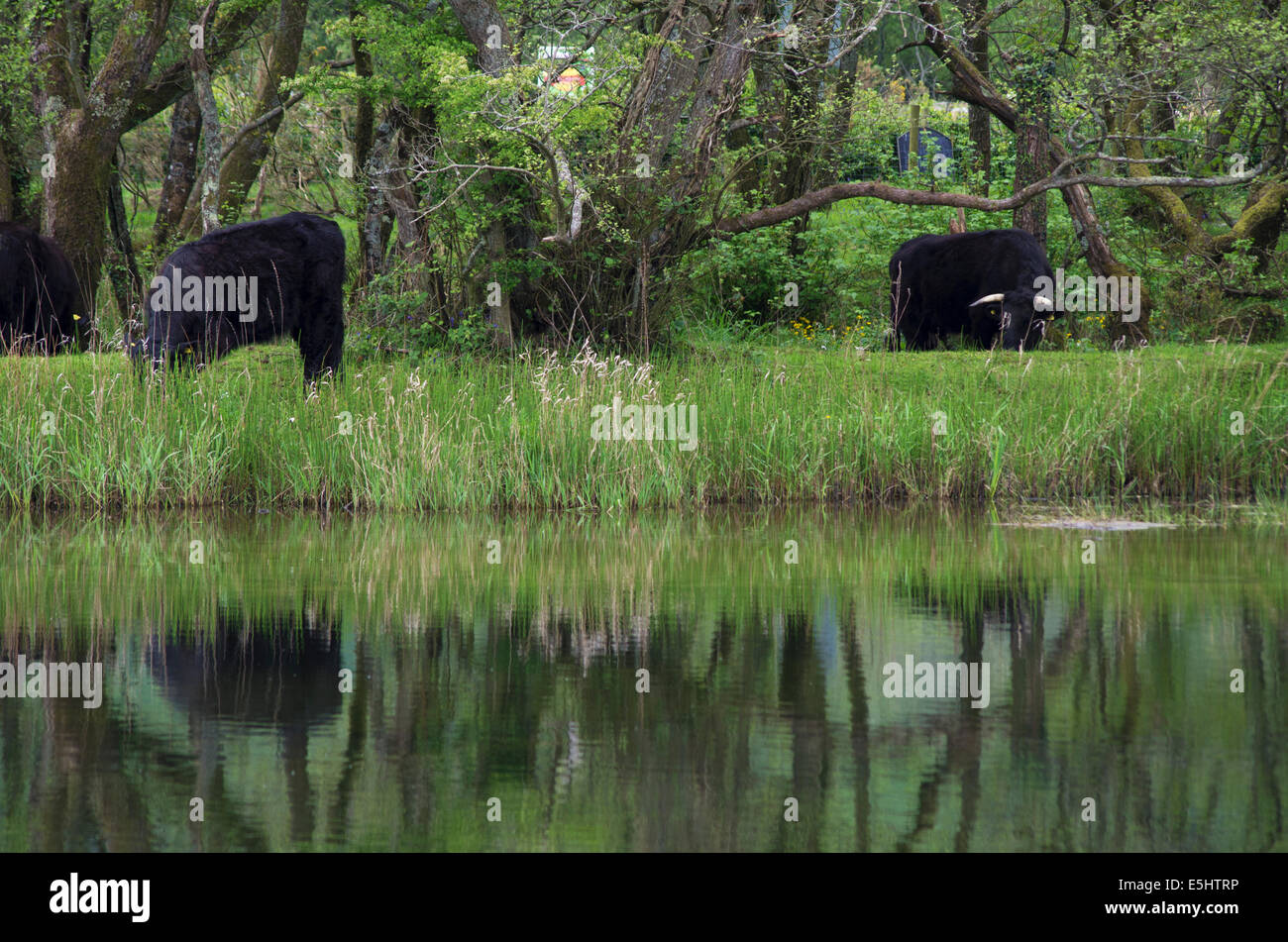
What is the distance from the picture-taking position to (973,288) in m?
15.2

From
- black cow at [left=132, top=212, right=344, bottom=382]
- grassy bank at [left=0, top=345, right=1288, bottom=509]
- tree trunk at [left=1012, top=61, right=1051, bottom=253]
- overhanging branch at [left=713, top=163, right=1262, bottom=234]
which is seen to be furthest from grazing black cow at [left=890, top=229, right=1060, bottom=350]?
black cow at [left=132, top=212, right=344, bottom=382]

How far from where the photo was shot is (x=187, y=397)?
10.6 meters

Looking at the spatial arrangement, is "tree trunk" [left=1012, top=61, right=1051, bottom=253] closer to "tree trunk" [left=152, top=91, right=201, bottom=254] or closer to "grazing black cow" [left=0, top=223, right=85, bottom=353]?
Answer: "grazing black cow" [left=0, top=223, right=85, bottom=353]

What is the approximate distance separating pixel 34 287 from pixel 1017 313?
980cm

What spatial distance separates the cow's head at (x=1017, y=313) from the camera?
14.6 meters

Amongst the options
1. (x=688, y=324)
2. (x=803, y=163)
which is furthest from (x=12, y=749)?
(x=803, y=163)

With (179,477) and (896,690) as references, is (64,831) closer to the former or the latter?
(896,690)

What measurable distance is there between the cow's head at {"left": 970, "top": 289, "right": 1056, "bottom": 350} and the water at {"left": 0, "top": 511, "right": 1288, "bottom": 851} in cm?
638

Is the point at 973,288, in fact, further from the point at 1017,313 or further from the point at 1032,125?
the point at 1032,125

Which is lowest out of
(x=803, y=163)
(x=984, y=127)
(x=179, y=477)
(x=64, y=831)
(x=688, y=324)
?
(x=64, y=831)

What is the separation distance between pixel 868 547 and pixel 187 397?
5.20 meters

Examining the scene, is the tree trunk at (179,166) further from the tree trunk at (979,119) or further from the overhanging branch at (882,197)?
the tree trunk at (979,119)

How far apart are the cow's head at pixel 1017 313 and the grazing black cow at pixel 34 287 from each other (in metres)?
9.05

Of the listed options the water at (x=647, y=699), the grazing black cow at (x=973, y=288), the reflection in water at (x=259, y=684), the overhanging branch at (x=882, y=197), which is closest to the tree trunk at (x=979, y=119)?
the grazing black cow at (x=973, y=288)
